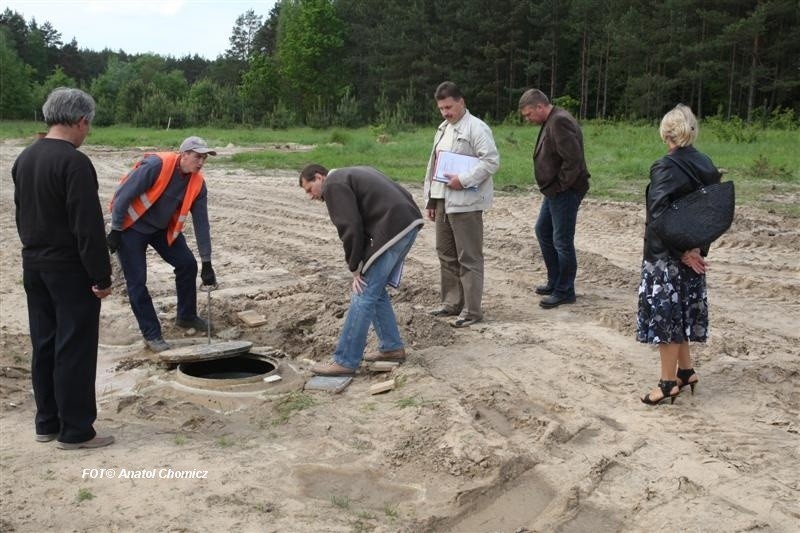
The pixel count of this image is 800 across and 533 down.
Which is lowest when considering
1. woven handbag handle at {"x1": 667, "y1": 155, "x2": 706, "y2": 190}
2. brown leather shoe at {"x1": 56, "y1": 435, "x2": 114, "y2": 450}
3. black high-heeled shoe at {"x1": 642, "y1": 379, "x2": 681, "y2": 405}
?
brown leather shoe at {"x1": 56, "y1": 435, "x2": 114, "y2": 450}

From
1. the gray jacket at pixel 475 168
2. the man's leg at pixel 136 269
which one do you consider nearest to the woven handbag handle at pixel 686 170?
the gray jacket at pixel 475 168

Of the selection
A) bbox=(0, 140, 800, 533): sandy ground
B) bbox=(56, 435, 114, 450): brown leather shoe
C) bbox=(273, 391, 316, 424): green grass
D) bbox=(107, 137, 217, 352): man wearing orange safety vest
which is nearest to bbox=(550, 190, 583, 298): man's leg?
bbox=(0, 140, 800, 533): sandy ground

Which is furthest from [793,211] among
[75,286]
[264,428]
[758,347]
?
[75,286]

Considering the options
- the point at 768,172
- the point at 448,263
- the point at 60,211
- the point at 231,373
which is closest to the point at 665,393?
the point at 448,263

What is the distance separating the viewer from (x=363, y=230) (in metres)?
5.64

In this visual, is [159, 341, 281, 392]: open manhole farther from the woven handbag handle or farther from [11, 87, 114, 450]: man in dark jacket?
the woven handbag handle

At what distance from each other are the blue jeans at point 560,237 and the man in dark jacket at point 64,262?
4.07 metres

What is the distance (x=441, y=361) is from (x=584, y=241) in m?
4.72

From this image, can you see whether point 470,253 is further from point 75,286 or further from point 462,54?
point 462,54

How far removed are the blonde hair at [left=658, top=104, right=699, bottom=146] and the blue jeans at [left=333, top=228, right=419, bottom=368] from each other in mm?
1819

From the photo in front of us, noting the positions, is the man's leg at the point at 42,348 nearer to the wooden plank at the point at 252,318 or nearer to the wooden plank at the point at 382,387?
the wooden plank at the point at 382,387

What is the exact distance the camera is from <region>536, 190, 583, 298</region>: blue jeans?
7.17 m

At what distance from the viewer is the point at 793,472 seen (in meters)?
4.23

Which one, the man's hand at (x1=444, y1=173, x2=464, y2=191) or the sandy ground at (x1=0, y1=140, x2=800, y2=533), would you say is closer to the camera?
the sandy ground at (x1=0, y1=140, x2=800, y2=533)
